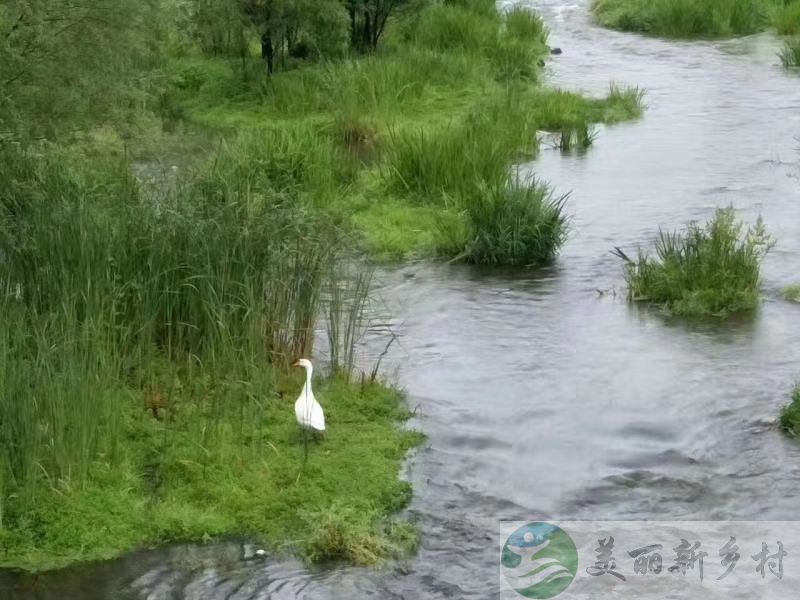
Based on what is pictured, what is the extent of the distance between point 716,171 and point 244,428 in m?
8.79

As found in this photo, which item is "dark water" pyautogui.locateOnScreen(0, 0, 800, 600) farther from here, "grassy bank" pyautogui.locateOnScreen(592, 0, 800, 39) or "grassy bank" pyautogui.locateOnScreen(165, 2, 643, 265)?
"grassy bank" pyautogui.locateOnScreen(592, 0, 800, 39)

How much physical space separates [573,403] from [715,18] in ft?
59.8

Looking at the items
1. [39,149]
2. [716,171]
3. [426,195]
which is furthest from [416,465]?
[716,171]

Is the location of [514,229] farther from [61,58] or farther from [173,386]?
[173,386]

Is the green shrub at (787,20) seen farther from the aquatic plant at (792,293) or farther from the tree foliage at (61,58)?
the tree foliage at (61,58)

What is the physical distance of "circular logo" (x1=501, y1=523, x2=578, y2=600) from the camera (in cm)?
628

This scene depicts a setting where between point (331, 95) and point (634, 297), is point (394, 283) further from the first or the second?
point (331, 95)

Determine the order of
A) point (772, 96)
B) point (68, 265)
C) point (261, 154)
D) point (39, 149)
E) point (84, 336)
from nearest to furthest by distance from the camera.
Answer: point (84, 336) < point (68, 265) < point (39, 149) < point (261, 154) < point (772, 96)

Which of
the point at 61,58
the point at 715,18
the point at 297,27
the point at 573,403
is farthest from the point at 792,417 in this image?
the point at 715,18

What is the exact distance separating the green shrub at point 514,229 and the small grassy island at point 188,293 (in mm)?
22

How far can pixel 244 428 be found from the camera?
24.8 ft

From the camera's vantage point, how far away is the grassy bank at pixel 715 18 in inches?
983

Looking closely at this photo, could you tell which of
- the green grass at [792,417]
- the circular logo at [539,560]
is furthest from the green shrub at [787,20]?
the circular logo at [539,560]

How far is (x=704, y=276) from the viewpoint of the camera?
10.3 metres
